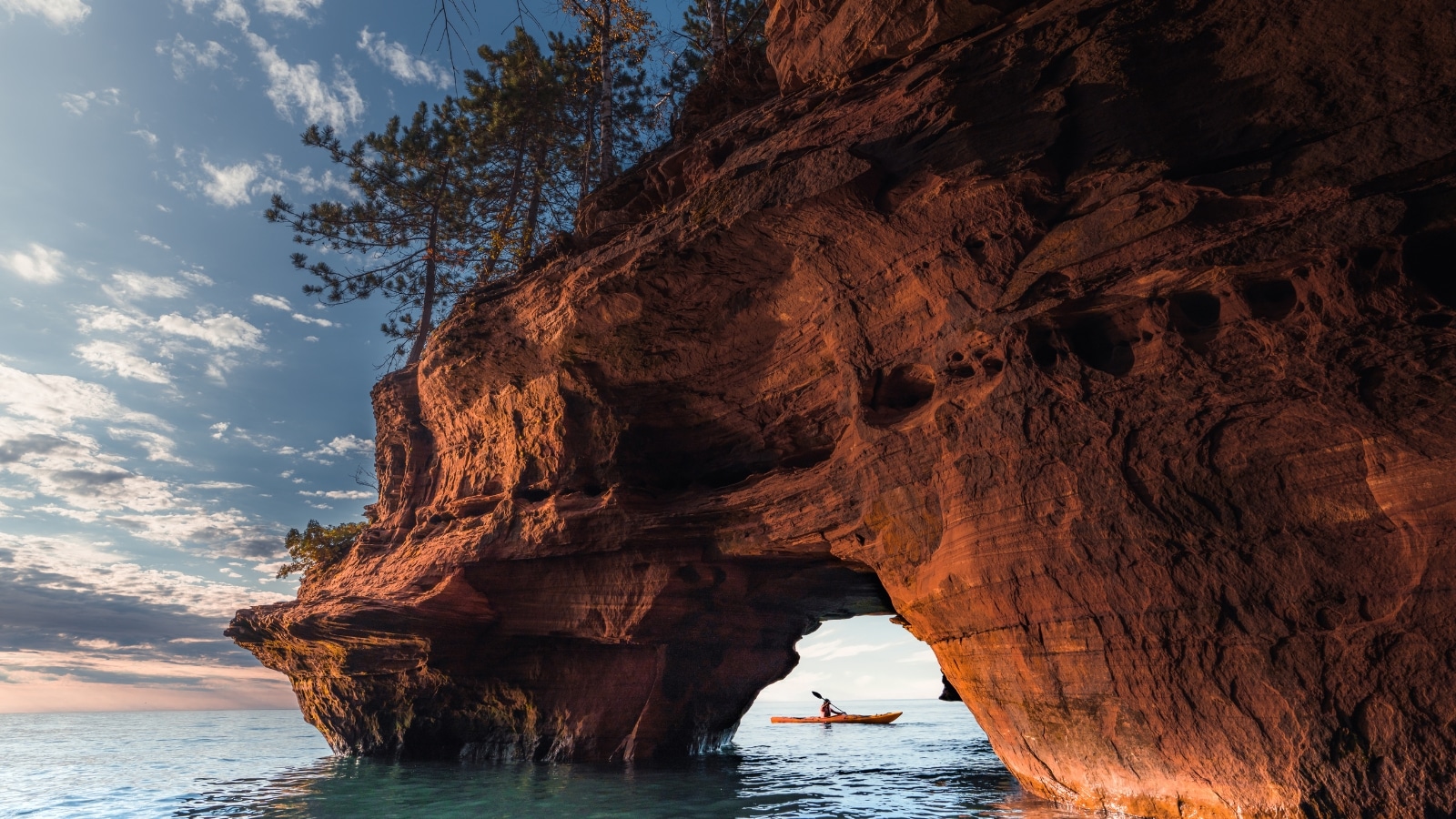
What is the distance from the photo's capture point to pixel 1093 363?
9.90 metres

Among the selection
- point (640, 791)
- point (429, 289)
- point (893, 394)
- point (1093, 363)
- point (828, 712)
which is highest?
point (429, 289)

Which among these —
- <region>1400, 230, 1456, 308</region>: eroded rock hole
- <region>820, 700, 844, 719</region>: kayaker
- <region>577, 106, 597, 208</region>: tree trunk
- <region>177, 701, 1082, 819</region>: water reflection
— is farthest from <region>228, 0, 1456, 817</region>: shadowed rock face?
<region>820, 700, 844, 719</region>: kayaker

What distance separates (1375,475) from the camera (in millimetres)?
8086

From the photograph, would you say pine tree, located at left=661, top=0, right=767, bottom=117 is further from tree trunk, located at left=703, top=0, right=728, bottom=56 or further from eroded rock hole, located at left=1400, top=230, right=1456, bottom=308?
eroded rock hole, located at left=1400, top=230, right=1456, bottom=308

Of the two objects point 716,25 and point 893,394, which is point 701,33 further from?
point 893,394

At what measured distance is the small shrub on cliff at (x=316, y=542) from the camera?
22.9 meters

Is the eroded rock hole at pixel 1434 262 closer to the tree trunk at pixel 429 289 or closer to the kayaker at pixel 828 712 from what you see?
the tree trunk at pixel 429 289

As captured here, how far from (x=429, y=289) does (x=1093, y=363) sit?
20730 mm

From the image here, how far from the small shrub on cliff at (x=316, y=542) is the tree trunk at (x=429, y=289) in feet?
17.9

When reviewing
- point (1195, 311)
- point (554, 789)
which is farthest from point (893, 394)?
point (554, 789)

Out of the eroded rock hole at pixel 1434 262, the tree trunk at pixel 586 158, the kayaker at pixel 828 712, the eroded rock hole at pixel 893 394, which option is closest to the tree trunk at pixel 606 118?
the tree trunk at pixel 586 158

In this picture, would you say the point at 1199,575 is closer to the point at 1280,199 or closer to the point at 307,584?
the point at 1280,199

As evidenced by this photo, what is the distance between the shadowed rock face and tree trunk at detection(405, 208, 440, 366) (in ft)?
31.8

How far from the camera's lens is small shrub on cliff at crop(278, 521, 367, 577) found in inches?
901
